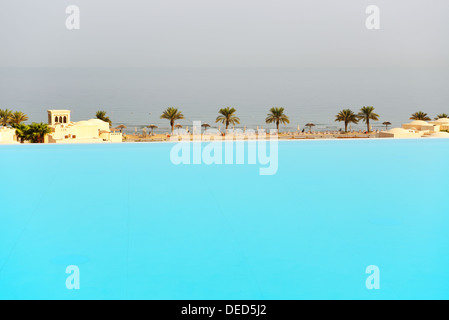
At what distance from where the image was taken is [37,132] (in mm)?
19500

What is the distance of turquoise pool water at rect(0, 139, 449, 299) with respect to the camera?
4.71 metres

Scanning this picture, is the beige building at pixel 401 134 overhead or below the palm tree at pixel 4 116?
below

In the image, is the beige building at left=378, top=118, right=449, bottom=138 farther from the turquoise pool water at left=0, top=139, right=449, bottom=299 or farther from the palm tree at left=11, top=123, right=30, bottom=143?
the palm tree at left=11, top=123, right=30, bottom=143

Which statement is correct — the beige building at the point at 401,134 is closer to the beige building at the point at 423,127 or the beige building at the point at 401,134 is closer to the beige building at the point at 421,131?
the beige building at the point at 421,131

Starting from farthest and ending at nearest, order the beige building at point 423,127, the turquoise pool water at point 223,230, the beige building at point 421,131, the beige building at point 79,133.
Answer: the beige building at point 423,127
the beige building at point 79,133
the beige building at point 421,131
the turquoise pool water at point 223,230

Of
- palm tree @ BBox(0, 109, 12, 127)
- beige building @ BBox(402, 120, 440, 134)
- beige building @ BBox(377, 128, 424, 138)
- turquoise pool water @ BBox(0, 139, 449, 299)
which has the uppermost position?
palm tree @ BBox(0, 109, 12, 127)

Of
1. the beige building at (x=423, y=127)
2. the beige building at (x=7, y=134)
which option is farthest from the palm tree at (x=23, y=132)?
the beige building at (x=423, y=127)

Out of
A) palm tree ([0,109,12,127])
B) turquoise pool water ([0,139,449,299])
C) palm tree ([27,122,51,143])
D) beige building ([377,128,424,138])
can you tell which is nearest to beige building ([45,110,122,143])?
palm tree ([27,122,51,143])

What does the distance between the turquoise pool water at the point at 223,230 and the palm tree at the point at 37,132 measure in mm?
7501

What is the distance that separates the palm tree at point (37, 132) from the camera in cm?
1941

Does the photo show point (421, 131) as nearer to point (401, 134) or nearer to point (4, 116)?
point (401, 134)

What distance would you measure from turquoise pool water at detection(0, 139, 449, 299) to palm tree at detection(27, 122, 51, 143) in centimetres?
750
